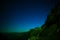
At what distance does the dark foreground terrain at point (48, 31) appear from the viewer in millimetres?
8133

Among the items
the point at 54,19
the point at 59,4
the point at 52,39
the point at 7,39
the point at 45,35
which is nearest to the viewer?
the point at 52,39

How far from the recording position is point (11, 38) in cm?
1275

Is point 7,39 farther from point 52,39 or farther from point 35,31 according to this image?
point 52,39

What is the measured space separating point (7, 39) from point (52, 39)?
5.99 meters

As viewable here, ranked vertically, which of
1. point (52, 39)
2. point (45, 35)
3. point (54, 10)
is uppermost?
point (54, 10)

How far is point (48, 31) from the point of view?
870cm

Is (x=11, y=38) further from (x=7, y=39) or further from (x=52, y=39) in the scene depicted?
(x=52, y=39)

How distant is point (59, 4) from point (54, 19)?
140 centimetres

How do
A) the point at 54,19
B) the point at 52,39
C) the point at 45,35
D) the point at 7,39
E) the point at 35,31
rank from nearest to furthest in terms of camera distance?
the point at 52,39
the point at 45,35
the point at 54,19
the point at 35,31
the point at 7,39

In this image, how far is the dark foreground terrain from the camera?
26.7ft

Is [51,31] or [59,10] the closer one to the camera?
[51,31]

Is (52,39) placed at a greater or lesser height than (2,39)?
lesser

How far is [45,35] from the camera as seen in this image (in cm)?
836

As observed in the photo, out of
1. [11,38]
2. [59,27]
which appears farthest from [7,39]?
[59,27]
